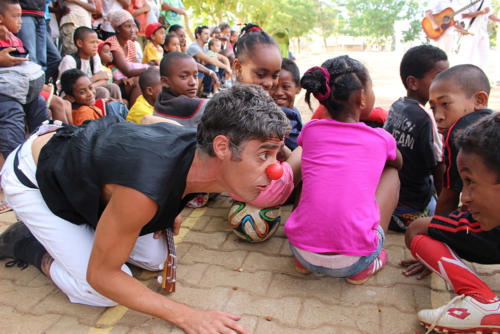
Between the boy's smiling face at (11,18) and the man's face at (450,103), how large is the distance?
371 cm

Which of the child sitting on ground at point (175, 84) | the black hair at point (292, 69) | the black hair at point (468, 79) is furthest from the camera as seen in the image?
the black hair at point (292, 69)

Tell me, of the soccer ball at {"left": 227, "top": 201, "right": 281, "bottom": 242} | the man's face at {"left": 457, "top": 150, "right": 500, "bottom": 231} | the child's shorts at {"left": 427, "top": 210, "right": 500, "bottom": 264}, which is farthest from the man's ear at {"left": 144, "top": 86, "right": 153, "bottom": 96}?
the man's face at {"left": 457, "top": 150, "right": 500, "bottom": 231}

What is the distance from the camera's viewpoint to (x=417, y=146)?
2.60m

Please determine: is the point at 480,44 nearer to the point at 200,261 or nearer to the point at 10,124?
the point at 200,261

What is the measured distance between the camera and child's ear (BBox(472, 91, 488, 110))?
2.32 meters

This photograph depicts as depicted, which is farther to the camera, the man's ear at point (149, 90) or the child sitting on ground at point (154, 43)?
the child sitting on ground at point (154, 43)

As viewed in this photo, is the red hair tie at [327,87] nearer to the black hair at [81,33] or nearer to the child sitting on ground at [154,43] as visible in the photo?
the black hair at [81,33]

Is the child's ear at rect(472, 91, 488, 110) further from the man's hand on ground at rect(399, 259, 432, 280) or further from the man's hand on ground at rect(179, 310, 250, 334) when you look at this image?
the man's hand on ground at rect(179, 310, 250, 334)

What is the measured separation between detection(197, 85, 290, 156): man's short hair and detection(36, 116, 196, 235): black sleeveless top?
0.18 m

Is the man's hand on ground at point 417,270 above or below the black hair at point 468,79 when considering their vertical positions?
below

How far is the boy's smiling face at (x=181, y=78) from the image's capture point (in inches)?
141

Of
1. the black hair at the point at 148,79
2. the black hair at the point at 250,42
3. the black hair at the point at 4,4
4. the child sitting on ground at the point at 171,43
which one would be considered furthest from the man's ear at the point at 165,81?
the child sitting on ground at the point at 171,43

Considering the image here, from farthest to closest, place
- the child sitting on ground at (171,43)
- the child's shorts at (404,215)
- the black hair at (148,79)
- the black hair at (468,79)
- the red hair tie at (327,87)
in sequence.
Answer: the child sitting on ground at (171,43) < the black hair at (148,79) < the child's shorts at (404,215) < the black hair at (468,79) < the red hair tie at (327,87)

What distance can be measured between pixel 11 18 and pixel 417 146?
375 centimetres
